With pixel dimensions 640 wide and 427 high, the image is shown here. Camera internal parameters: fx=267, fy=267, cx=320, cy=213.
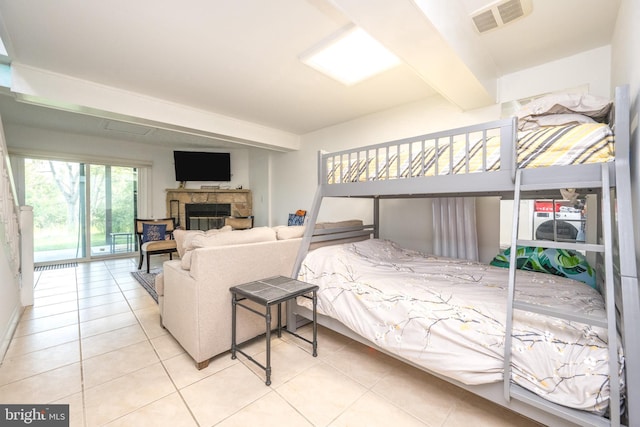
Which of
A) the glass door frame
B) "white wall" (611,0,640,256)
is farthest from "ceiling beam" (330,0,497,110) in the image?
the glass door frame

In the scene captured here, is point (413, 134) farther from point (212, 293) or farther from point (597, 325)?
point (212, 293)

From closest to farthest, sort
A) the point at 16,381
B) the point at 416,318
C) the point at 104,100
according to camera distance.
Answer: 1. the point at 416,318
2. the point at 16,381
3. the point at 104,100

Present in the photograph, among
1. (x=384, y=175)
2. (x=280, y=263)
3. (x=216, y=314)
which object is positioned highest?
(x=384, y=175)

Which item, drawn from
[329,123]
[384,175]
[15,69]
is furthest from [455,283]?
[15,69]

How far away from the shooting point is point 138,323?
251cm

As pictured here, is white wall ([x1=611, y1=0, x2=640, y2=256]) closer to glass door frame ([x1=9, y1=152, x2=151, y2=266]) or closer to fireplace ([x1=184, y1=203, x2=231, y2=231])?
fireplace ([x1=184, y1=203, x2=231, y2=231])

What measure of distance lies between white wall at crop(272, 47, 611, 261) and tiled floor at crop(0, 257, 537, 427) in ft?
5.80

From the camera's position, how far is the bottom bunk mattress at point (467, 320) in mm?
1072

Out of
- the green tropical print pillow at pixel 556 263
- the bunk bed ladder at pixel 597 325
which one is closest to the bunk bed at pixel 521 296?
the bunk bed ladder at pixel 597 325

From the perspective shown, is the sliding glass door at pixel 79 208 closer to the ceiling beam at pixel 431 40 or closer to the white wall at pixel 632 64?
the ceiling beam at pixel 431 40

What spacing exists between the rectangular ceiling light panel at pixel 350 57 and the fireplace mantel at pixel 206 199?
4145 mm

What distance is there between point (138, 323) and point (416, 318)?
251cm

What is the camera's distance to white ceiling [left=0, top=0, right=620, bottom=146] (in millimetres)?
1759

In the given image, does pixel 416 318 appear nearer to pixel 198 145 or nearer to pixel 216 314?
pixel 216 314
